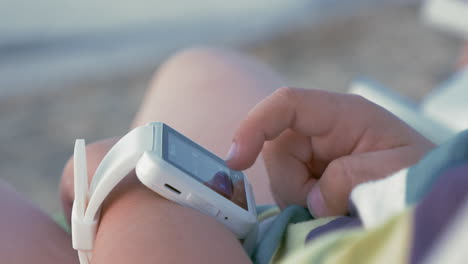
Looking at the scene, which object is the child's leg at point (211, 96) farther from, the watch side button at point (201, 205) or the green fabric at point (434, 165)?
the green fabric at point (434, 165)

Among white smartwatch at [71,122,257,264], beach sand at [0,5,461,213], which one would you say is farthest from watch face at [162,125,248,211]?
beach sand at [0,5,461,213]

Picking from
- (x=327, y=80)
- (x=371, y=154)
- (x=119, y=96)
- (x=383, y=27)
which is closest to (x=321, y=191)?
(x=371, y=154)

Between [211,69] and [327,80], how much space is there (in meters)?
1.01

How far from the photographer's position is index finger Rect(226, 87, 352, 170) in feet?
1.71

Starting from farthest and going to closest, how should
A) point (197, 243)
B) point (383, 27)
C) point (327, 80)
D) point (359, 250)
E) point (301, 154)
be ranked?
point (383, 27) → point (327, 80) → point (301, 154) → point (197, 243) → point (359, 250)

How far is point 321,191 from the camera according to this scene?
20.6 inches

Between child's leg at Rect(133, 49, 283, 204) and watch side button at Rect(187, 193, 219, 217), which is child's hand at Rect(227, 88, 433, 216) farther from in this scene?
child's leg at Rect(133, 49, 283, 204)

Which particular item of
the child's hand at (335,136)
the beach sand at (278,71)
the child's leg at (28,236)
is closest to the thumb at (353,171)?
the child's hand at (335,136)

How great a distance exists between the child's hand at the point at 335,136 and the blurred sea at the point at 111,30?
1.23 meters

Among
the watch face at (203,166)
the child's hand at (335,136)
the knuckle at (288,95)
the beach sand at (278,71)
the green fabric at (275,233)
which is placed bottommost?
the beach sand at (278,71)

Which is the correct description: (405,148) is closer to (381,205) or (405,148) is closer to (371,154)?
(371,154)

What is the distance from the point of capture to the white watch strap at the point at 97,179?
0.49m

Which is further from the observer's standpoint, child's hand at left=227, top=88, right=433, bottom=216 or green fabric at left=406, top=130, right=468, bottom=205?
child's hand at left=227, top=88, right=433, bottom=216

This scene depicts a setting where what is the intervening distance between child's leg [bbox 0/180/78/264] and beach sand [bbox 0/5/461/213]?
0.70 metres
